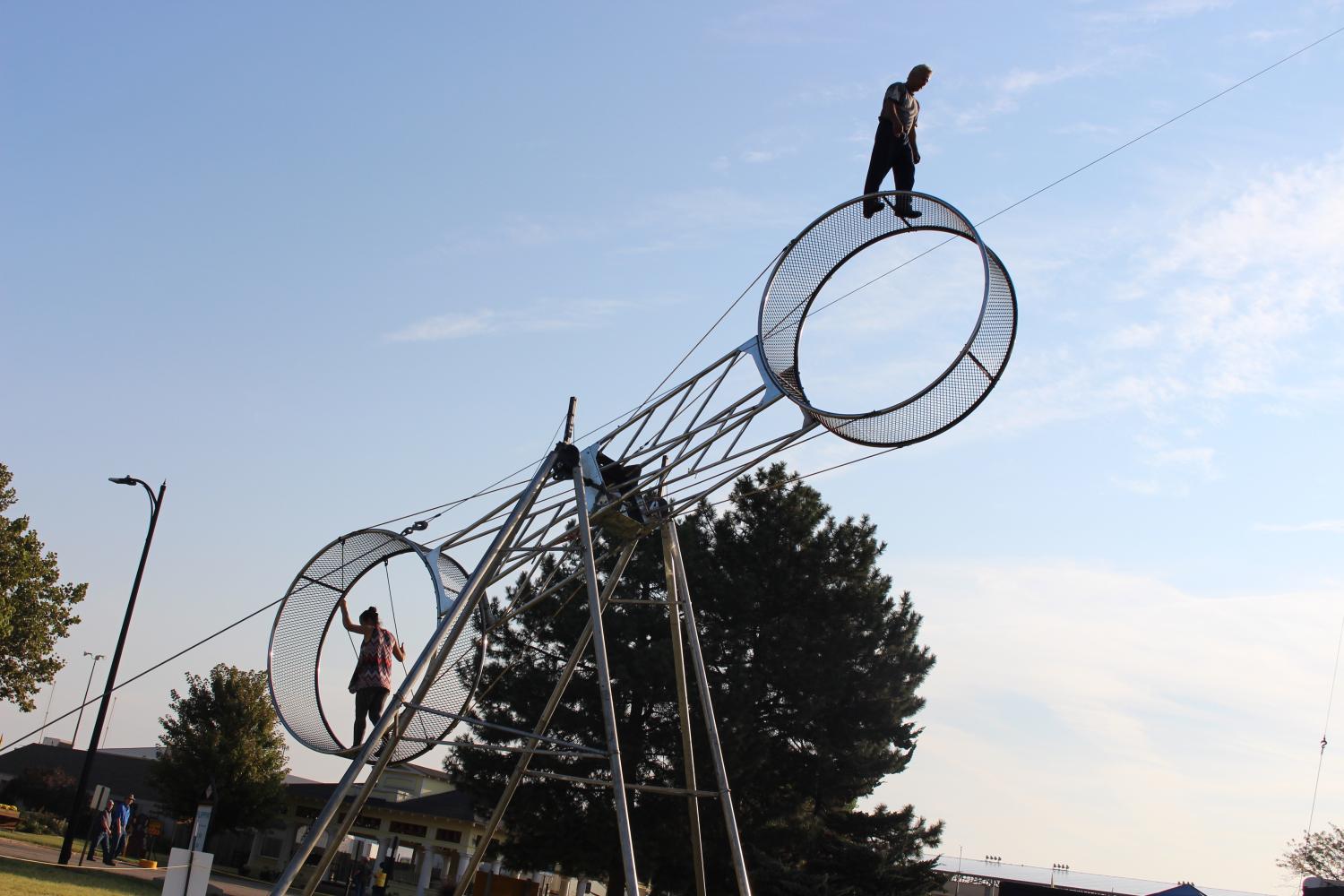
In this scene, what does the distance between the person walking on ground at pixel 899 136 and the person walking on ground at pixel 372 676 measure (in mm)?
6714

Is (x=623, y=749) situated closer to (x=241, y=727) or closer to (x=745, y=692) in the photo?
(x=745, y=692)

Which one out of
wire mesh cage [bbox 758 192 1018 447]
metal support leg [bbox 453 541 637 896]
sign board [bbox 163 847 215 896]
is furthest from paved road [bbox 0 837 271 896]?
wire mesh cage [bbox 758 192 1018 447]

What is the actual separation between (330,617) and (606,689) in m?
4.24

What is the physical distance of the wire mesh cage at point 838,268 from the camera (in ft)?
30.8

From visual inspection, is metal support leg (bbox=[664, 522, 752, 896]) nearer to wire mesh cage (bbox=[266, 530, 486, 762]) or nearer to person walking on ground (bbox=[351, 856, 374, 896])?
wire mesh cage (bbox=[266, 530, 486, 762])

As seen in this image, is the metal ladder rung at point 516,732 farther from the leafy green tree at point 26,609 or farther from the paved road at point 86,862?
the leafy green tree at point 26,609

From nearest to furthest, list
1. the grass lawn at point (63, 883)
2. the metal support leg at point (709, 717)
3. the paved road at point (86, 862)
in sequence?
the metal support leg at point (709, 717)
the grass lawn at point (63, 883)
the paved road at point (86, 862)

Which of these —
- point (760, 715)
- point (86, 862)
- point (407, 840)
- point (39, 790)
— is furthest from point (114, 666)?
point (39, 790)

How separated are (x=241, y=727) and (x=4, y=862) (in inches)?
928

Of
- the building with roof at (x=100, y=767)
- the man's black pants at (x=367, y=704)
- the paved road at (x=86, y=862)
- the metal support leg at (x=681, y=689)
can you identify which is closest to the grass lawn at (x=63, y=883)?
the paved road at (x=86, y=862)

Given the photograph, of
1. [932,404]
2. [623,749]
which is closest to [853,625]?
[623,749]

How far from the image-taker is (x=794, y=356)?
10367 mm

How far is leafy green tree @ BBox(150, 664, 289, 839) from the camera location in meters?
44.0

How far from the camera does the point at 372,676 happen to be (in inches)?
483
